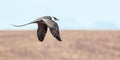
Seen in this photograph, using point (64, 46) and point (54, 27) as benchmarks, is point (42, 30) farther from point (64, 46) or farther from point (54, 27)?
point (64, 46)

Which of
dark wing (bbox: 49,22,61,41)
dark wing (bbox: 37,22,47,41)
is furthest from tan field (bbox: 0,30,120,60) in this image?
dark wing (bbox: 49,22,61,41)

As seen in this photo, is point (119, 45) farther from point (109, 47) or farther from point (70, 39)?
point (70, 39)

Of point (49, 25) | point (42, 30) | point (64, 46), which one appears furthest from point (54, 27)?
point (64, 46)

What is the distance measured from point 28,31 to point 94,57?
39.2ft

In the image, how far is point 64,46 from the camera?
64.6 metres

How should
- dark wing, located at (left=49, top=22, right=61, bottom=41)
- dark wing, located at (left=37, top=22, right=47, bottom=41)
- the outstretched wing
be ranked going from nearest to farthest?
the outstretched wing → dark wing, located at (left=49, top=22, right=61, bottom=41) → dark wing, located at (left=37, top=22, right=47, bottom=41)

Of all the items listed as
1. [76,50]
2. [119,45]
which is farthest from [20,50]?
[119,45]

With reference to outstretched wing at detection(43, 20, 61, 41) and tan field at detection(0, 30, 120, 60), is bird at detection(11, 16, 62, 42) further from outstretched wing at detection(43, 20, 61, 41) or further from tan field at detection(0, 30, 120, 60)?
tan field at detection(0, 30, 120, 60)

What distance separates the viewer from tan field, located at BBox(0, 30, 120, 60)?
2417 inches

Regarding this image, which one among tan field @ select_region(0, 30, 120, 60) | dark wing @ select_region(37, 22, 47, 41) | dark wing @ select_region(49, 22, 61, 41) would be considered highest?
dark wing @ select_region(49, 22, 61, 41)

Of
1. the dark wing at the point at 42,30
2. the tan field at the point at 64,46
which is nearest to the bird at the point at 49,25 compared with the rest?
the dark wing at the point at 42,30

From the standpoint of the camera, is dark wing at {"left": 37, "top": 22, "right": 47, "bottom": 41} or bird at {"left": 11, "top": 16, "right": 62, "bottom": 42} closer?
bird at {"left": 11, "top": 16, "right": 62, "bottom": 42}

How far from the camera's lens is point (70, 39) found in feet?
220

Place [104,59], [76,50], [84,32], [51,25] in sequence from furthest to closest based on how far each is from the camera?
[84,32], [76,50], [104,59], [51,25]
